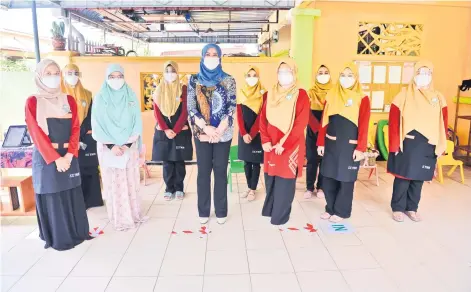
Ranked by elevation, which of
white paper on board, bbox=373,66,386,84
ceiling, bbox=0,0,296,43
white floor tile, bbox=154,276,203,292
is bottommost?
white floor tile, bbox=154,276,203,292

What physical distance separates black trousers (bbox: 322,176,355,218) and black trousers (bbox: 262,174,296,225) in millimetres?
420

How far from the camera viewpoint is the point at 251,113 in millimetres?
3738

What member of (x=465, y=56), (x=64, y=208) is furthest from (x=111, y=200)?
Answer: (x=465, y=56)

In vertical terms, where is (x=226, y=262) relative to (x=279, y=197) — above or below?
below

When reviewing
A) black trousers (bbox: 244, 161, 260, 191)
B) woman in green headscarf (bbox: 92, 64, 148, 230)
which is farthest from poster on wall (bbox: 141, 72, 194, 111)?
woman in green headscarf (bbox: 92, 64, 148, 230)

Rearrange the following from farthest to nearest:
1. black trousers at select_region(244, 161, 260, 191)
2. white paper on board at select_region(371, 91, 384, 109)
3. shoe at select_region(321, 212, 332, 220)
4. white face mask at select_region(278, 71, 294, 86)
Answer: white paper on board at select_region(371, 91, 384, 109) < black trousers at select_region(244, 161, 260, 191) < shoe at select_region(321, 212, 332, 220) < white face mask at select_region(278, 71, 294, 86)

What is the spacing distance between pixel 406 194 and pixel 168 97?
2.60 m

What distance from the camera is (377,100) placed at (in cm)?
571

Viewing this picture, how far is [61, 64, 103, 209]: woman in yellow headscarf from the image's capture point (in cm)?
338

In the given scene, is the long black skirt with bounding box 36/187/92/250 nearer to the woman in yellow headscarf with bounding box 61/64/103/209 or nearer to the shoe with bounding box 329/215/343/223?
the woman in yellow headscarf with bounding box 61/64/103/209

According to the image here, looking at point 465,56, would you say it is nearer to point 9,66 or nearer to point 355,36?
point 355,36

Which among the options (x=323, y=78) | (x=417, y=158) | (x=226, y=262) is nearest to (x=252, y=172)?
(x=323, y=78)

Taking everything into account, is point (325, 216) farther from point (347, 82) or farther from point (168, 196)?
point (168, 196)

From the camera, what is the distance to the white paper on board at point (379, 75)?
5559mm
